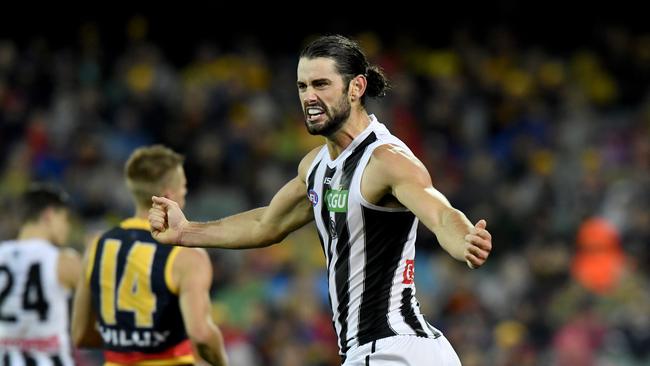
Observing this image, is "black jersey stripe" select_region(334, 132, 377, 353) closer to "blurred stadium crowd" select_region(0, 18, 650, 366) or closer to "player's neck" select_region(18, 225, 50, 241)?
"player's neck" select_region(18, 225, 50, 241)

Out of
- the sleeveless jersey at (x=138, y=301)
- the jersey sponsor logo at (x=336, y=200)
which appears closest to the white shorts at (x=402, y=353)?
the jersey sponsor logo at (x=336, y=200)

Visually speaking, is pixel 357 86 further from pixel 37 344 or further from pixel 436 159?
pixel 436 159

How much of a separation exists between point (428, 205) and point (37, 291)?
356cm

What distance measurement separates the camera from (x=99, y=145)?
1430cm

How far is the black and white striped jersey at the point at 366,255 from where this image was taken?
5.23 m

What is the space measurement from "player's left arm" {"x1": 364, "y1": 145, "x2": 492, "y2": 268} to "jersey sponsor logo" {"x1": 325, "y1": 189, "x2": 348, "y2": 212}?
17 centimetres

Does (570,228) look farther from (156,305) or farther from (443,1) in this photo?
(156,305)

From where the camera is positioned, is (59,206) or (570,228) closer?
(59,206)

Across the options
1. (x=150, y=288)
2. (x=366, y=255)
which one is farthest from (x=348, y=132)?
(x=150, y=288)

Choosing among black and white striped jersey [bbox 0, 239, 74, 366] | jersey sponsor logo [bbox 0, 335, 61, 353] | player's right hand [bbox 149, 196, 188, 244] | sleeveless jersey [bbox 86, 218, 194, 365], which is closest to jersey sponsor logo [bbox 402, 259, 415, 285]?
player's right hand [bbox 149, 196, 188, 244]

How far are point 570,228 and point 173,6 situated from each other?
6.74m

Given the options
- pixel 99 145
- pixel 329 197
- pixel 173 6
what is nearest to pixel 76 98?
pixel 99 145

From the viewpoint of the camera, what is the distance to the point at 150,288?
6.62 meters

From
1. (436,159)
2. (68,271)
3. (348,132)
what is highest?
(436,159)
